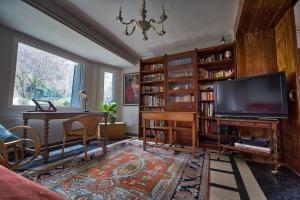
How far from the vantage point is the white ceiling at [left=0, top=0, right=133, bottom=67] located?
2.09 metres

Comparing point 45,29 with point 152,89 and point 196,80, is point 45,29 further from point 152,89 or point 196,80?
point 196,80

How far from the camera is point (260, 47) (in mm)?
2494

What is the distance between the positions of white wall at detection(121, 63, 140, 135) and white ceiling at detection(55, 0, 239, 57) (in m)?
1.25

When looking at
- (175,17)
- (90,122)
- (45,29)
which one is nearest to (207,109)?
(175,17)

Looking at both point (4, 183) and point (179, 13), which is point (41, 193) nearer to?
point (4, 183)

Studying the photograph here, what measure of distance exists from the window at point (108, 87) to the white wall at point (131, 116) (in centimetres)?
58

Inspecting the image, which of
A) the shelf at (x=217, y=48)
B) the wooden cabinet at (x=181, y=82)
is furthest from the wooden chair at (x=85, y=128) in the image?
the shelf at (x=217, y=48)

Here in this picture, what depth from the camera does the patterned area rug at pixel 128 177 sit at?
1.38 metres

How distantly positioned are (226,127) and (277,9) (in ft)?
6.41

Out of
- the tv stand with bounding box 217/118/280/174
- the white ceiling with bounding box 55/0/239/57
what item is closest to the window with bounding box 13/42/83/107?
the white ceiling with bounding box 55/0/239/57

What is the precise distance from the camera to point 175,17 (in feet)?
8.54

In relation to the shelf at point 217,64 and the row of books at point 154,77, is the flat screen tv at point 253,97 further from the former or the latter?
the row of books at point 154,77

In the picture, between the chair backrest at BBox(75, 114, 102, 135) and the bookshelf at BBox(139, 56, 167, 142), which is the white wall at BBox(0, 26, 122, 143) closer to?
the chair backrest at BBox(75, 114, 102, 135)

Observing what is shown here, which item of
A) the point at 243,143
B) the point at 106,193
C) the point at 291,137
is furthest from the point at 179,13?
the point at 106,193
